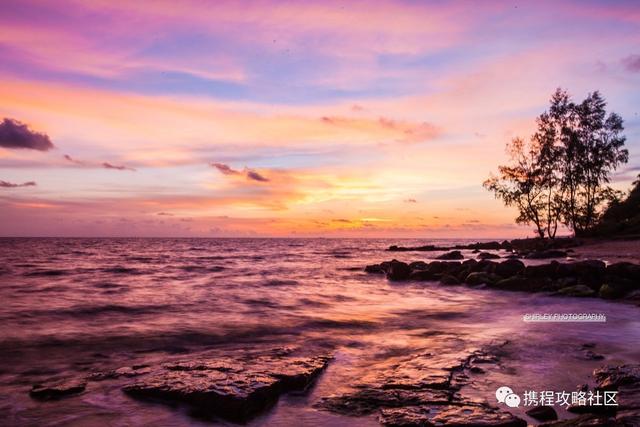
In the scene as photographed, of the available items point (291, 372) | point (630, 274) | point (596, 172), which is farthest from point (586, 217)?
point (291, 372)

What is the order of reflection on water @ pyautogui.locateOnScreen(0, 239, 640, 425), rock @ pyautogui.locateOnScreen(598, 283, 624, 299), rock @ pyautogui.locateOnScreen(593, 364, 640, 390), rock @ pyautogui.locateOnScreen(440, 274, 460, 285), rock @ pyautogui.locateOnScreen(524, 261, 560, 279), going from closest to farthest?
rock @ pyautogui.locateOnScreen(593, 364, 640, 390) < reflection on water @ pyautogui.locateOnScreen(0, 239, 640, 425) < rock @ pyautogui.locateOnScreen(598, 283, 624, 299) < rock @ pyautogui.locateOnScreen(524, 261, 560, 279) < rock @ pyautogui.locateOnScreen(440, 274, 460, 285)

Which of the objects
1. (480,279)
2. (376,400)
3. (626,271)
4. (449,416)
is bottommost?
(480,279)

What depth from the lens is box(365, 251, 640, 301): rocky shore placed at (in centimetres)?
1592

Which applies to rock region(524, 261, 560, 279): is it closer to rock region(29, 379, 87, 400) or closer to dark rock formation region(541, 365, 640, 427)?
dark rock formation region(541, 365, 640, 427)

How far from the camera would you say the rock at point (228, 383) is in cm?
598

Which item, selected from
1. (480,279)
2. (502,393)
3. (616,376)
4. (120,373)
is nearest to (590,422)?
(502,393)

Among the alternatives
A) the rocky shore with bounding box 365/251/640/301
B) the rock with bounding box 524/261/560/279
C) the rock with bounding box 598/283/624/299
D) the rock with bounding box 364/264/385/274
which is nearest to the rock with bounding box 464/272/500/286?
the rocky shore with bounding box 365/251/640/301

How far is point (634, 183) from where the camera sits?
171 feet

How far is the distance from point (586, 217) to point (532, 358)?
132 ft

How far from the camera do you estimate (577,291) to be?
16.6 m

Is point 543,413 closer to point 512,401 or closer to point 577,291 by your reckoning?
point 512,401

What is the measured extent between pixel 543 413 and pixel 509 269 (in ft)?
57.3

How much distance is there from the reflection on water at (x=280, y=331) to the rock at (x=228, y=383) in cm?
24

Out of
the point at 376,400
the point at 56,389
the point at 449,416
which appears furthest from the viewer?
the point at 56,389
